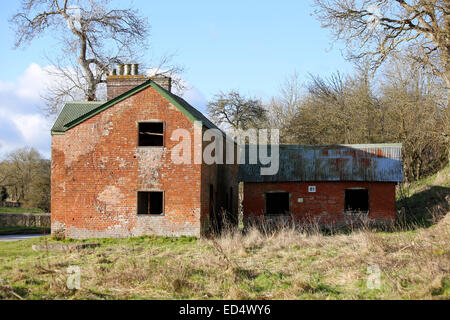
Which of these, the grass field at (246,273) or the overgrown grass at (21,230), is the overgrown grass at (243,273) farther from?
the overgrown grass at (21,230)

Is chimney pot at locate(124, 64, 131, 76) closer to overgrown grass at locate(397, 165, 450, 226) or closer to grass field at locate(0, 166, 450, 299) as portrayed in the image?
grass field at locate(0, 166, 450, 299)

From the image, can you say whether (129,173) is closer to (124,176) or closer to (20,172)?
(124,176)

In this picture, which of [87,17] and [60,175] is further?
[87,17]

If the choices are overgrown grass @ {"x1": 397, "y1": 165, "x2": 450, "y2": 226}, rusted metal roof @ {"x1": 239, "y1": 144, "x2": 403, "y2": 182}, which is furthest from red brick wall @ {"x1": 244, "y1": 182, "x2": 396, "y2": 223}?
overgrown grass @ {"x1": 397, "y1": 165, "x2": 450, "y2": 226}

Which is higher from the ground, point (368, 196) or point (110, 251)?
point (368, 196)

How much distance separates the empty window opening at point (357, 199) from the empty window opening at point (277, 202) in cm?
295

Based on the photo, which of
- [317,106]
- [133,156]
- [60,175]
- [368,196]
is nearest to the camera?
[133,156]

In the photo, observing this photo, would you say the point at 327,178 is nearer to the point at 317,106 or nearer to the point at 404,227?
the point at 404,227

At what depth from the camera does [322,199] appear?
2252 cm

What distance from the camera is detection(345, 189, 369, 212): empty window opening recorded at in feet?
74.6

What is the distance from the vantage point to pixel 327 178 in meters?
→ 22.5
